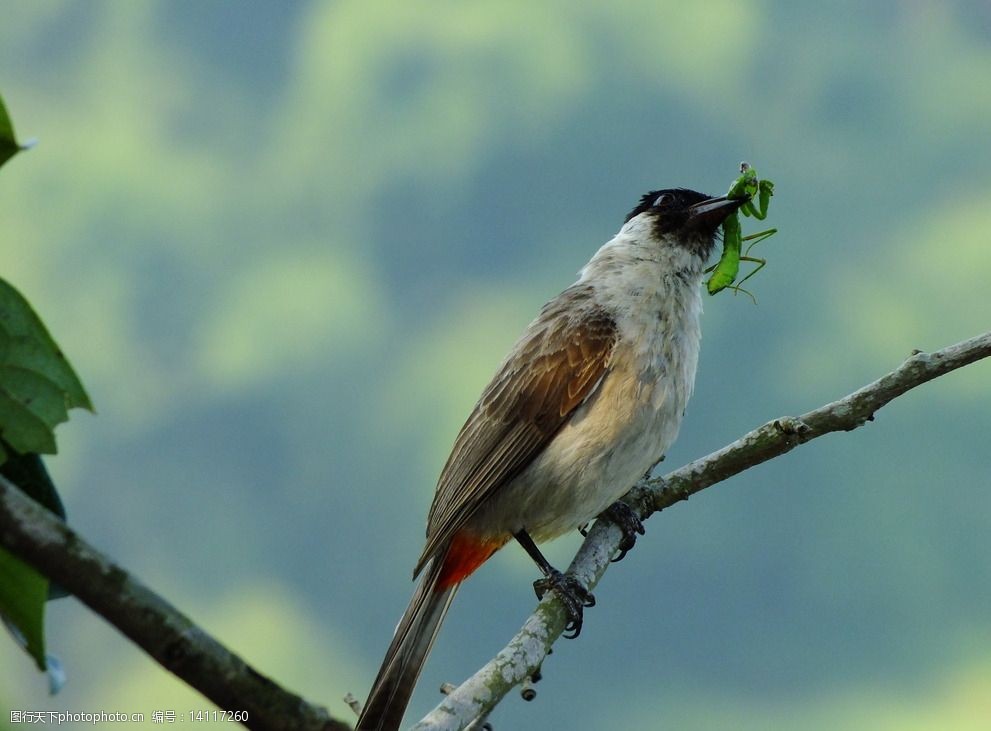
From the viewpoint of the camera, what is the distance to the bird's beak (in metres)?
4.98

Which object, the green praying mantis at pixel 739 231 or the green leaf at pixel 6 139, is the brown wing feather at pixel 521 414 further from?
the green leaf at pixel 6 139

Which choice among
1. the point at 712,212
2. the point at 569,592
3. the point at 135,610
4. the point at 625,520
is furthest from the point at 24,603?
the point at 712,212

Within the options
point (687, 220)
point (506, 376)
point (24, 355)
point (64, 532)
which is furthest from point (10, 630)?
point (687, 220)

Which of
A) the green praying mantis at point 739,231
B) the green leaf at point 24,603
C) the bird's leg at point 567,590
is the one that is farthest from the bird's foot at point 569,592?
the green leaf at point 24,603

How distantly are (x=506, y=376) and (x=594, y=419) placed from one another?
529 mm

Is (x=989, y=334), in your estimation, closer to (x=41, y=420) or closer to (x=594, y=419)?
(x=594, y=419)

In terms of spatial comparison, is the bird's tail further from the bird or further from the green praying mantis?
the green praying mantis

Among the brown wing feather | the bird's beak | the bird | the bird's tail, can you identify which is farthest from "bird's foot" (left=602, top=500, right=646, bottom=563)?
the bird's beak

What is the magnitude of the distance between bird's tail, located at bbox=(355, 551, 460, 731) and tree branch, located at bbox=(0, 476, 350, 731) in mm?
2539

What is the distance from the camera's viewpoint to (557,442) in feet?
14.1

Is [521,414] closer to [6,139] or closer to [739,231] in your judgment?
[739,231]

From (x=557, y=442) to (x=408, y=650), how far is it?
97 centimetres

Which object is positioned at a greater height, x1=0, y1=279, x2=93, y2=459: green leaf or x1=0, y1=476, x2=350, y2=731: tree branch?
x1=0, y1=279, x2=93, y2=459: green leaf

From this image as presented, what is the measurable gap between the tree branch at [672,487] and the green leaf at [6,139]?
1.89 meters
